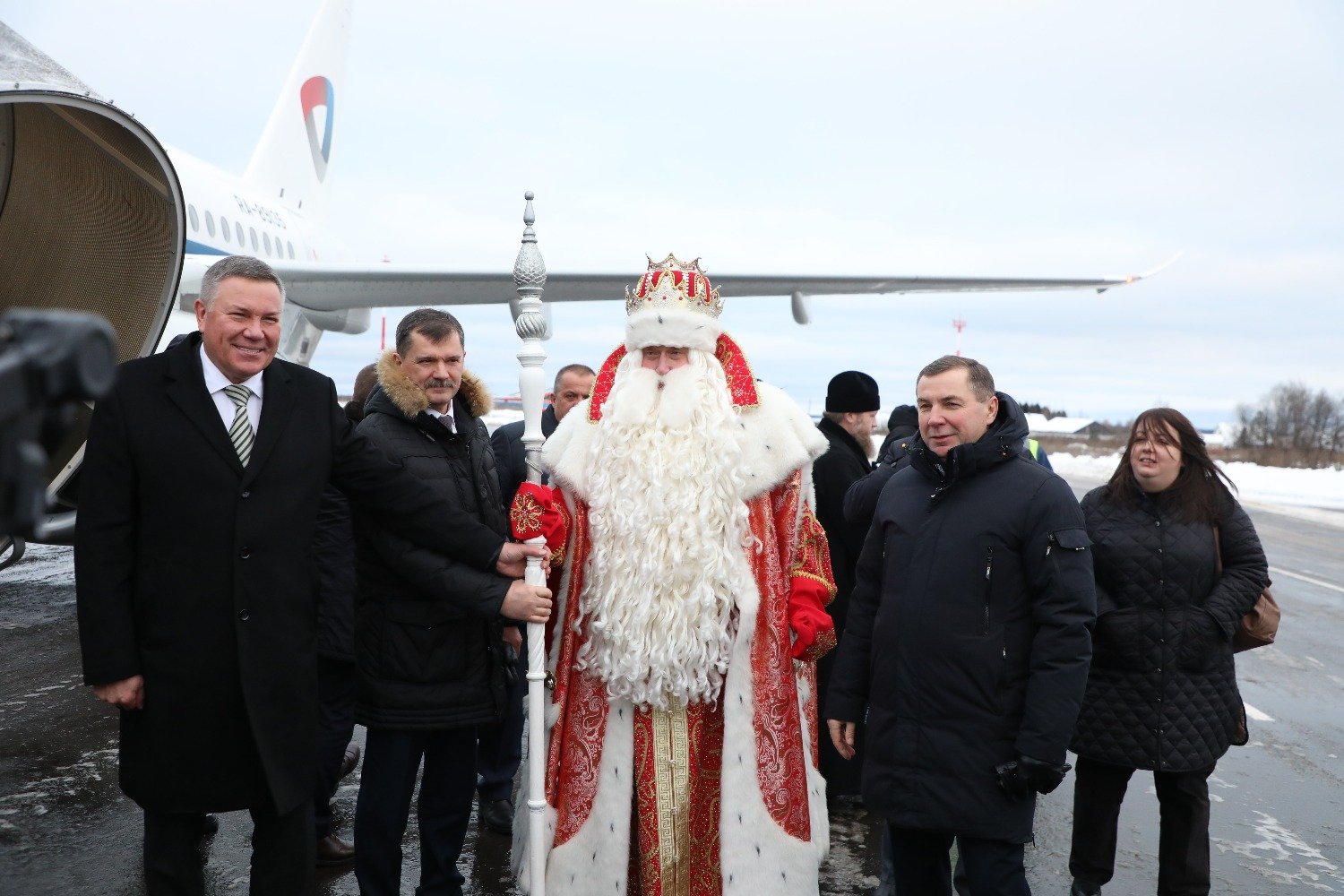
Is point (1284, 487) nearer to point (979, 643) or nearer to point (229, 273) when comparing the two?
point (979, 643)

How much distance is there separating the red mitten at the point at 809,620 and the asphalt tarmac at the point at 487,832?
1.17 meters

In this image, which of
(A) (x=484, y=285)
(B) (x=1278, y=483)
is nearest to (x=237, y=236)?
(A) (x=484, y=285)

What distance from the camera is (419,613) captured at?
3.29 m

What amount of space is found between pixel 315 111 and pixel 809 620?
1443 centimetres

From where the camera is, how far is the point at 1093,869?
3551mm

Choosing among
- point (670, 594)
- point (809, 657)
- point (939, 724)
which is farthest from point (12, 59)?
point (939, 724)

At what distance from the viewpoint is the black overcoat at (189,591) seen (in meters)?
2.56

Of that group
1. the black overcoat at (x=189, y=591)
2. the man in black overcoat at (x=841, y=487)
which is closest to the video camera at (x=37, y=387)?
the black overcoat at (x=189, y=591)

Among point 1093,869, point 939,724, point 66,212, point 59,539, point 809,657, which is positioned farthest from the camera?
point 59,539

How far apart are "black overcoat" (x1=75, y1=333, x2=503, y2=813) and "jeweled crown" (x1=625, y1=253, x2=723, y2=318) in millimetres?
1270

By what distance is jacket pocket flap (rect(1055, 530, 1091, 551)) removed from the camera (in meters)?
2.75

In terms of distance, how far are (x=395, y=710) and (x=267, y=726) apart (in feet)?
1.98

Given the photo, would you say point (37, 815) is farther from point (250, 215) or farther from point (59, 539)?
point (250, 215)

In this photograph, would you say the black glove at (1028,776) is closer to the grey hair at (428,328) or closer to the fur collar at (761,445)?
the fur collar at (761,445)
